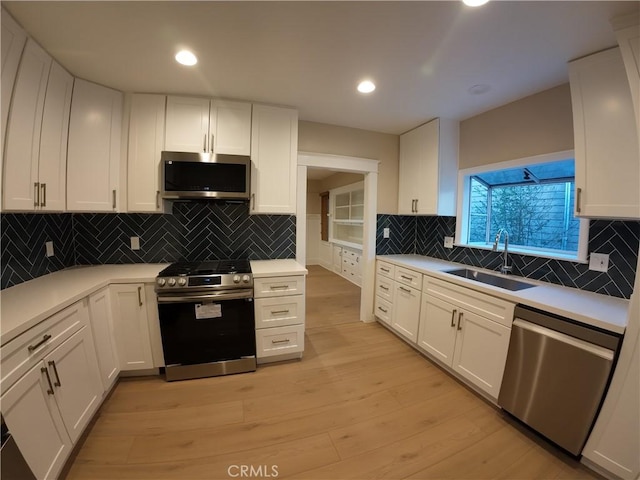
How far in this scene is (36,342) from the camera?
3.92 ft

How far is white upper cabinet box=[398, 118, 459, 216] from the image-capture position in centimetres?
269

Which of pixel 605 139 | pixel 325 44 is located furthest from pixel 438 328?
pixel 325 44

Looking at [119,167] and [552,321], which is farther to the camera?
[119,167]

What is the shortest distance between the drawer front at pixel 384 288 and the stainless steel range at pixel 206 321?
165cm

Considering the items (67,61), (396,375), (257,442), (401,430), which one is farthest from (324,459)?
(67,61)

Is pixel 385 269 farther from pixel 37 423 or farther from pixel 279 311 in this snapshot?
pixel 37 423

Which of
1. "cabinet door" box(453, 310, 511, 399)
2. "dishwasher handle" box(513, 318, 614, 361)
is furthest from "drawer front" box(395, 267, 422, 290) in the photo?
"dishwasher handle" box(513, 318, 614, 361)

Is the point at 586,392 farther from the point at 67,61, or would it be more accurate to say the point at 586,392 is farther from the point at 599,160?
the point at 67,61

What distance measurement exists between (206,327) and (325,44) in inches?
89.5

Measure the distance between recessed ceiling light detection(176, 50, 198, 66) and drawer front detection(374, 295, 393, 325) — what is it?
295 cm

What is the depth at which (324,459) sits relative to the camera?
144 cm

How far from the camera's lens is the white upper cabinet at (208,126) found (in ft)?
7.28

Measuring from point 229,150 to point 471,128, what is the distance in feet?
8.34

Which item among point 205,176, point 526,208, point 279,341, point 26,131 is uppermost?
point 26,131
